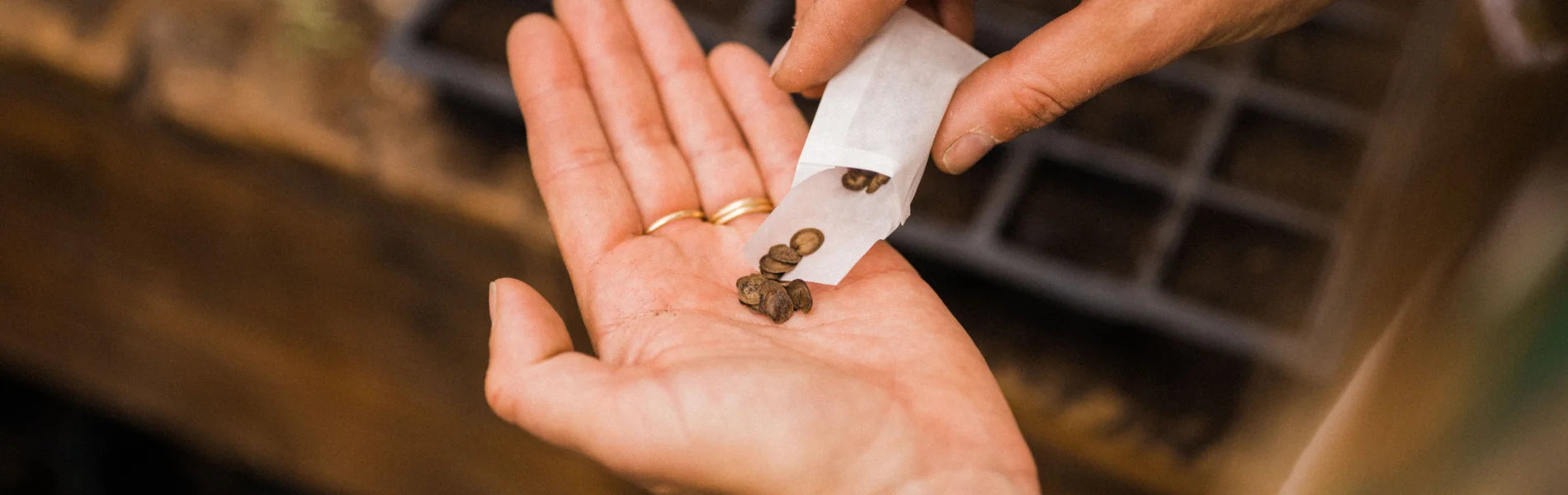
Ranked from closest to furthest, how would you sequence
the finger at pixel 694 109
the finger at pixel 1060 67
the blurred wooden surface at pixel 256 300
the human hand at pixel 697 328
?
1. the human hand at pixel 697 328
2. the finger at pixel 1060 67
3. the finger at pixel 694 109
4. the blurred wooden surface at pixel 256 300

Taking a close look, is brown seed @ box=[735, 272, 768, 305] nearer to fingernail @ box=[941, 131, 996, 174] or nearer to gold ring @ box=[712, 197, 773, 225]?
gold ring @ box=[712, 197, 773, 225]

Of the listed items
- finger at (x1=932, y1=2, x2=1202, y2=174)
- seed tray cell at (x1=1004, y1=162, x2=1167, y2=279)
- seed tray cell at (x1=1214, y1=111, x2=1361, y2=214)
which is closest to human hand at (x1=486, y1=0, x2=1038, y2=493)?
finger at (x1=932, y1=2, x2=1202, y2=174)

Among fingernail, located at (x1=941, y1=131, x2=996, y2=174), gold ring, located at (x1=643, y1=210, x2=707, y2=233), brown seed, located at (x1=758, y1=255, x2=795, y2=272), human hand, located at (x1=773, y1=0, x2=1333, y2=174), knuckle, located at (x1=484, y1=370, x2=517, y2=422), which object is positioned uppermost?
A: human hand, located at (x1=773, y1=0, x2=1333, y2=174)

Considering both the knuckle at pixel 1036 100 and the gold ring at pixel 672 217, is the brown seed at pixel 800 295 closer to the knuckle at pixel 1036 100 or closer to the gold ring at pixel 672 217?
the gold ring at pixel 672 217

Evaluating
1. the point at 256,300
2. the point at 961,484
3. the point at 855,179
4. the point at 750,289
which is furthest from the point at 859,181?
the point at 256,300

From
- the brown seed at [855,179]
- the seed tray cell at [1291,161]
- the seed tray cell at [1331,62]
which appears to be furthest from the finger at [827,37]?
the seed tray cell at [1331,62]

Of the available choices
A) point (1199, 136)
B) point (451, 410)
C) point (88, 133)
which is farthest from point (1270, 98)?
point (88, 133)
